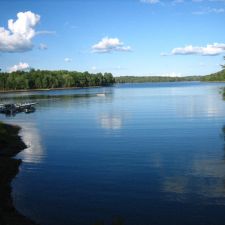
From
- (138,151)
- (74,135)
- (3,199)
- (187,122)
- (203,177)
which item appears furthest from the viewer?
(187,122)

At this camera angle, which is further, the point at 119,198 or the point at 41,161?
the point at 41,161

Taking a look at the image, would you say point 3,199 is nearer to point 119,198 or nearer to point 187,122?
point 119,198

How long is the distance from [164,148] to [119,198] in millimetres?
13894

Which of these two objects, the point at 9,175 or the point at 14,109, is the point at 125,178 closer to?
the point at 9,175

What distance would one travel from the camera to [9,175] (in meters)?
25.1

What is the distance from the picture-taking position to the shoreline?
54.5 feet

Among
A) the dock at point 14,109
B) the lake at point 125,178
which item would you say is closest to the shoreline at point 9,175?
the lake at point 125,178

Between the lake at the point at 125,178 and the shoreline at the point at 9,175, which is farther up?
the shoreline at the point at 9,175

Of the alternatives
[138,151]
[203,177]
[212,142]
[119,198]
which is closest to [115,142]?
[138,151]

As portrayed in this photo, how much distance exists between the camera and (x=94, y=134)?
43.5 metres

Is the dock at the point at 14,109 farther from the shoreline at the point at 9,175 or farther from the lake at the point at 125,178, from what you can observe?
the lake at the point at 125,178

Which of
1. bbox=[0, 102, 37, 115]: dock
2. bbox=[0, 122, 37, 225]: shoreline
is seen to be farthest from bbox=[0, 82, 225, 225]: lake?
bbox=[0, 102, 37, 115]: dock

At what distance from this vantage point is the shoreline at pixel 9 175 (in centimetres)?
1661

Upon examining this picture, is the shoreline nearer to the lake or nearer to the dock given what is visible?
the lake
